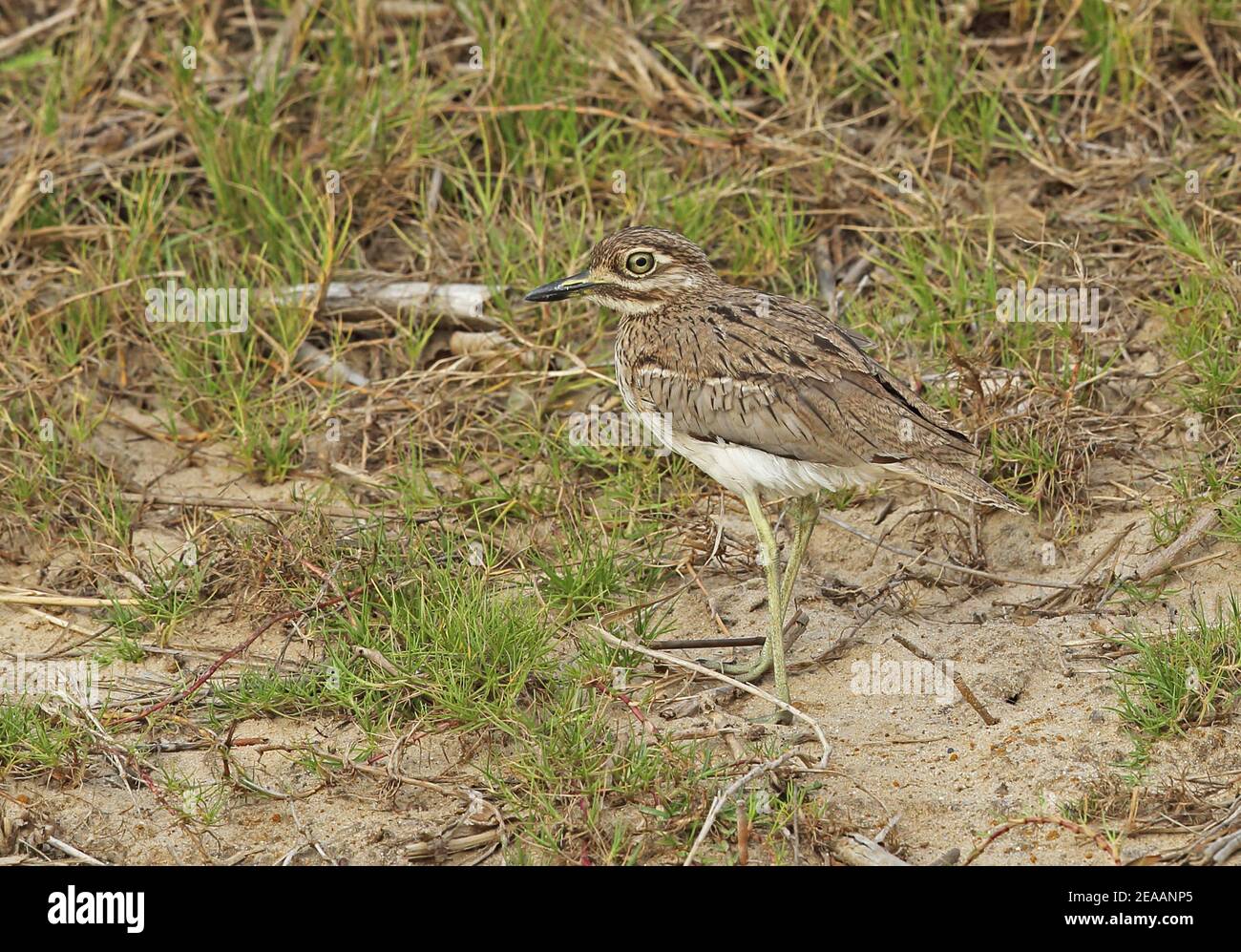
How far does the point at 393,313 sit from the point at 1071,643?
3166 mm

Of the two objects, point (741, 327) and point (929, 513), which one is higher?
point (741, 327)

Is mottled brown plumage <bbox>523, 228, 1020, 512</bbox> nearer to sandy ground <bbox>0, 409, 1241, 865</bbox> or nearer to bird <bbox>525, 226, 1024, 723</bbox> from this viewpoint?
bird <bbox>525, 226, 1024, 723</bbox>

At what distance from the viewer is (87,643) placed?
555 cm

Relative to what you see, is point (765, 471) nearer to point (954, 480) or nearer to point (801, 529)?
point (801, 529)

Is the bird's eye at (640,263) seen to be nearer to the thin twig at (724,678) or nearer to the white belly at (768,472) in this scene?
the white belly at (768,472)

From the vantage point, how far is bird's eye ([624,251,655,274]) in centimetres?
558

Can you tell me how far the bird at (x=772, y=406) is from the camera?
16.4 feet

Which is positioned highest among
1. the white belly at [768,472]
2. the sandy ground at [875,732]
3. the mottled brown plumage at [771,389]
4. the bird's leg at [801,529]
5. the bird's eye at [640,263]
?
the bird's eye at [640,263]

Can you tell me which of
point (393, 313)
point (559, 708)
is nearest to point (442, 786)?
point (559, 708)

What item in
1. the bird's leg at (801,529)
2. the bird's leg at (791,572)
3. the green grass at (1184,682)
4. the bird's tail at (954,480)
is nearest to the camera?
the green grass at (1184,682)

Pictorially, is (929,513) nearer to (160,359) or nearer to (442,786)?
(442,786)

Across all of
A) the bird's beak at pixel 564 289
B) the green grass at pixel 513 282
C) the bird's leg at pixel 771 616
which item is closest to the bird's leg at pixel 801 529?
the bird's leg at pixel 771 616

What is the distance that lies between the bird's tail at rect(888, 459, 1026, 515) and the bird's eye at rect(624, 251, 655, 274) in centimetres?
119

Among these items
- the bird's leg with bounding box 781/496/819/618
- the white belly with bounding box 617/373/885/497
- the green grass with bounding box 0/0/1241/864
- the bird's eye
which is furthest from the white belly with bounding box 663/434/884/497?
the bird's eye
